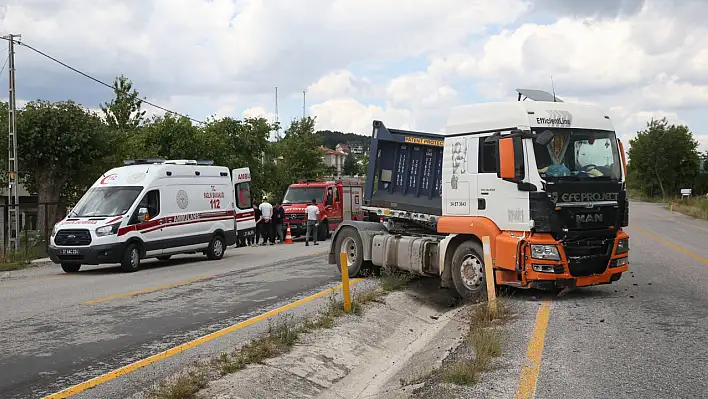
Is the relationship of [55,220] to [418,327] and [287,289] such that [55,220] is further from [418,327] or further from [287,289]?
[418,327]

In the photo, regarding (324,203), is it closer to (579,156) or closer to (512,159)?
(579,156)

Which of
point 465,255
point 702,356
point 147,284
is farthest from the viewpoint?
point 147,284

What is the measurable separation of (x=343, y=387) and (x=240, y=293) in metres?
5.58

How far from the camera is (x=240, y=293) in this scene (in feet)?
40.2

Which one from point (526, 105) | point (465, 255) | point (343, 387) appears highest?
point (526, 105)

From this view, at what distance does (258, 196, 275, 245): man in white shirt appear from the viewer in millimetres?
26016

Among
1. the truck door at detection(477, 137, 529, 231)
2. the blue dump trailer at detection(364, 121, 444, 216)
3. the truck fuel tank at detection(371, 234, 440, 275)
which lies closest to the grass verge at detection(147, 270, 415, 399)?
the truck fuel tank at detection(371, 234, 440, 275)

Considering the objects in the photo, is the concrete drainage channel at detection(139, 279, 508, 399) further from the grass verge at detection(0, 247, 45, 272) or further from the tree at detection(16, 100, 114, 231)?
the tree at detection(16, 100, 114, 231)

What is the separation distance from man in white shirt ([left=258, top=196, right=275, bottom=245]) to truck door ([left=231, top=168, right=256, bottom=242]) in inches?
92.0

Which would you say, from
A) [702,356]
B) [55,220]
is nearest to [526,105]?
[702,356]

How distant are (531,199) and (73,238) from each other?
35.5 feet

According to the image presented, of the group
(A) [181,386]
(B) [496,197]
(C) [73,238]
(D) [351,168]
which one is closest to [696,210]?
(B) [496,197]

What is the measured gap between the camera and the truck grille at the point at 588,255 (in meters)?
10.2

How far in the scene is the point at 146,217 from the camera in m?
17.1
